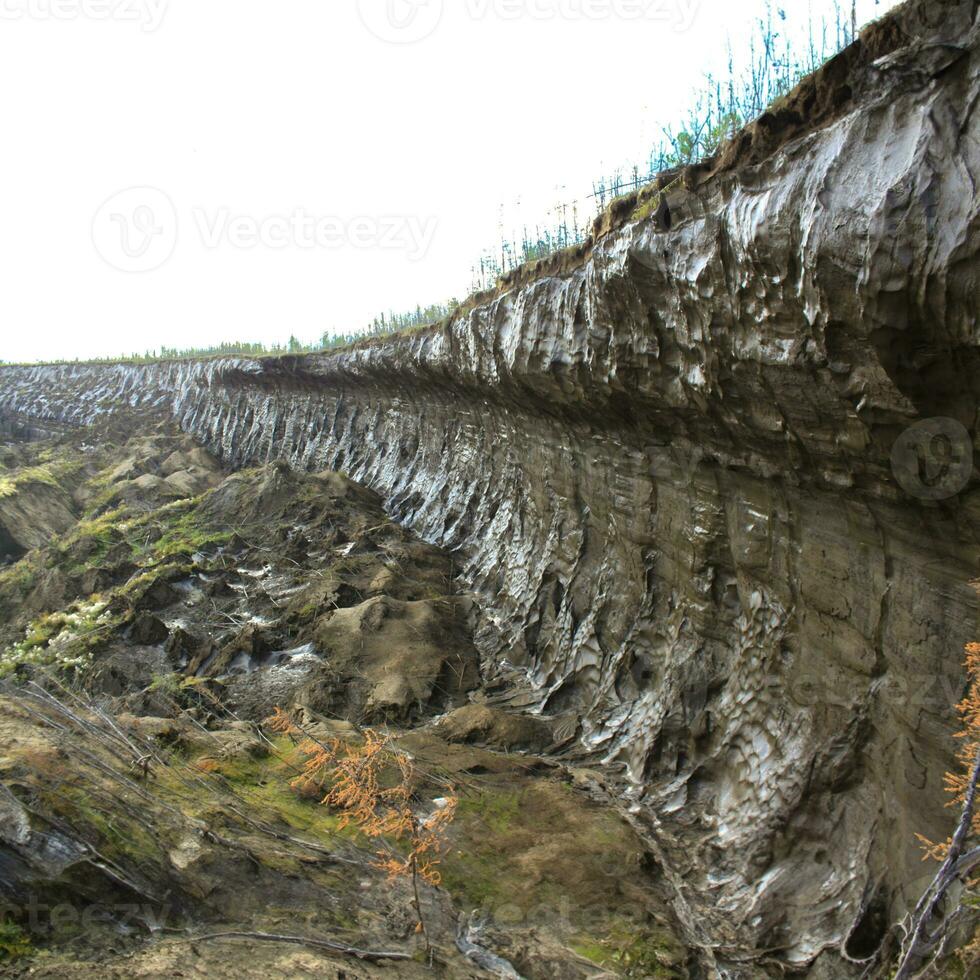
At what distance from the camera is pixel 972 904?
358 cm

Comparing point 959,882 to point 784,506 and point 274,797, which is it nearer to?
point 784,506

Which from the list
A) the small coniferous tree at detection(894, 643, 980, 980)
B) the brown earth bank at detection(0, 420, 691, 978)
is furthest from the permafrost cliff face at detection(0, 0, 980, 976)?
the brown earth bank at detection(0, 420, 691, 978)

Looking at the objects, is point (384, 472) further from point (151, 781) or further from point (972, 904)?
point (972, 904)

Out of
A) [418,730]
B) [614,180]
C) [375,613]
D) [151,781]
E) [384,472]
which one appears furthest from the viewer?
[384,472]

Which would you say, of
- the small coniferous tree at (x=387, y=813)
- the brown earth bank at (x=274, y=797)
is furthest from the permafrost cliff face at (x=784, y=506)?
the small coniferous tree at (x=387, y=813)

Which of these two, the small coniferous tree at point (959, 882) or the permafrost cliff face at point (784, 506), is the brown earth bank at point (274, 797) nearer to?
the permafrost cliff face at point (784, 506)

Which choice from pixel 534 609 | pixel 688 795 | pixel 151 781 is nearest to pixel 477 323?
pixel 534 609

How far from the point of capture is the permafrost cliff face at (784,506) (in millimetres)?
4020

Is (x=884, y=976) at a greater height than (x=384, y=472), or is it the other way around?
(x=384, y=472)

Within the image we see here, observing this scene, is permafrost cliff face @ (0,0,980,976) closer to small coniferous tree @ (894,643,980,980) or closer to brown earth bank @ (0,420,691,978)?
small coniferous tree @ (894,643,980,980)

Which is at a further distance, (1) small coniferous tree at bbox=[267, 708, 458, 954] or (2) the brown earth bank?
(1) small coniferous tree at bbox=[267, 708, 458, 954]

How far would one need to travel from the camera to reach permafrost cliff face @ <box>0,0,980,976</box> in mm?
4020

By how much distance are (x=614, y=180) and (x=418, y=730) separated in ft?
28.8

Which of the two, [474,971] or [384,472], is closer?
[474,971]
